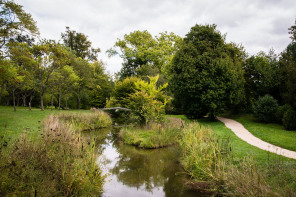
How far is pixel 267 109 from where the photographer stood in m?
13.0

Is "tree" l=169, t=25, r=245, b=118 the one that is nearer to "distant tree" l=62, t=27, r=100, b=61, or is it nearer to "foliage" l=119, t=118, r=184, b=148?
"foliage" l=119, t=118, r=184, b=148

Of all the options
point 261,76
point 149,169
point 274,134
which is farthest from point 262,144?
point 261,76

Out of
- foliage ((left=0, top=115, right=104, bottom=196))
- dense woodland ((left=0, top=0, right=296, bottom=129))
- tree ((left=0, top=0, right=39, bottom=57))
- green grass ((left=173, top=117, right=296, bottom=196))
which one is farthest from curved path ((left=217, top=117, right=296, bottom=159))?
tree ((left=0, top=0, right=39, bottom=57))

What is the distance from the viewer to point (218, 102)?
13484mm

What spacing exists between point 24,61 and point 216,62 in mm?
16017

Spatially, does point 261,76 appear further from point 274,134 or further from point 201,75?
point 274,134

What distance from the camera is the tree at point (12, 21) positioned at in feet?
39.1

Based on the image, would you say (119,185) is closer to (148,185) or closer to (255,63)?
(148,185)

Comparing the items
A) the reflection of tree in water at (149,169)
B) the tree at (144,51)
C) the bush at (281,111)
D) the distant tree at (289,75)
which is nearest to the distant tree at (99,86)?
the tree at (144,51)

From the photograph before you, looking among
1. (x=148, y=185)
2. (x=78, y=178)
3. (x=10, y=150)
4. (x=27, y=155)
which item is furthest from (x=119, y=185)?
(x=10, y=150)

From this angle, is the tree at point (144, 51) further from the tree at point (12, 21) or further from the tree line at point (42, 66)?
the tree at point (12, 21)

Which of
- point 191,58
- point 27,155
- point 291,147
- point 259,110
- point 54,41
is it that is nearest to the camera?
point 27,155

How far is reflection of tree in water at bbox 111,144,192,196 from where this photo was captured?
5312 millimetres

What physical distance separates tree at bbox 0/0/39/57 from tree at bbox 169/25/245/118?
37.5 feet
